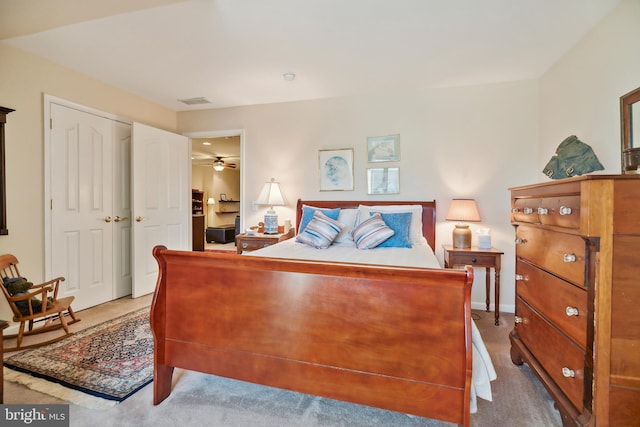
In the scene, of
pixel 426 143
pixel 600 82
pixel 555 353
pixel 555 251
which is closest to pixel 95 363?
pixel 555 353

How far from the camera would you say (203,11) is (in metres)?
2.02

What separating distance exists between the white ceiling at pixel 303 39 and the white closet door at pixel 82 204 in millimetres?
593

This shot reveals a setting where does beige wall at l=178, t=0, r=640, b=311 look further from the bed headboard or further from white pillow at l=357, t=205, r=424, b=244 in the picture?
white pillow at l=357, t=205, r=424, b=244

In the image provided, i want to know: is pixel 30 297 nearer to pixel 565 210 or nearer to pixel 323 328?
pixel 323 328

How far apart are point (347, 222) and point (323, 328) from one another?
189 cm

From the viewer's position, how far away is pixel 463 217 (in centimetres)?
298

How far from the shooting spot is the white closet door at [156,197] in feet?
11.4

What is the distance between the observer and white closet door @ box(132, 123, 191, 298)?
3.48m

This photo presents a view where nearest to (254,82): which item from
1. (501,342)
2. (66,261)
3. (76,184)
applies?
(76,184)

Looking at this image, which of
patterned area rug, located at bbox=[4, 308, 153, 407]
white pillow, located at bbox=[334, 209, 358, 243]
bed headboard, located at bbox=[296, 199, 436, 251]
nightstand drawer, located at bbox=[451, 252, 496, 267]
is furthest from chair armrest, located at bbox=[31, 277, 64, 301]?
nightstand drawer, located at bbox=[451, 252, 496, 267]

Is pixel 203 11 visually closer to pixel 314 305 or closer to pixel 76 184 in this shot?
pixel 314 305

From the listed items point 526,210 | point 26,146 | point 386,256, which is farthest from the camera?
point 26,146

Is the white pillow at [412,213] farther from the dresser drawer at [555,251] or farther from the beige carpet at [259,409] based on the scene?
the beige carpet at [259,409]

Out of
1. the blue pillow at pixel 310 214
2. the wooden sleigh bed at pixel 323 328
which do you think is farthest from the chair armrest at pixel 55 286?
the blue pillow at pixel 310 214
